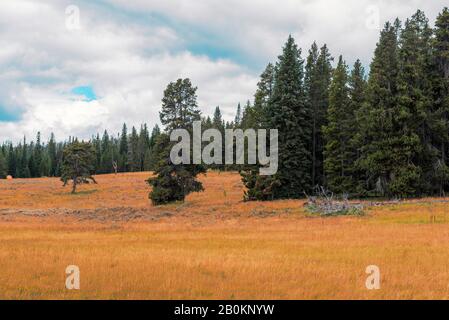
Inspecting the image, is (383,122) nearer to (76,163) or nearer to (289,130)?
(289,130)

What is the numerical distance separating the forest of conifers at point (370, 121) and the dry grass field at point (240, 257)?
975 centimetres

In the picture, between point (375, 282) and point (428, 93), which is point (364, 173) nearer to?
point (428, 93)

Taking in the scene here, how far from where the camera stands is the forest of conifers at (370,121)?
42.3 metres

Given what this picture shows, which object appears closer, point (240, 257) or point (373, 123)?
point (240, 257)

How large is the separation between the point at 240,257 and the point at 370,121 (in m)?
31.6

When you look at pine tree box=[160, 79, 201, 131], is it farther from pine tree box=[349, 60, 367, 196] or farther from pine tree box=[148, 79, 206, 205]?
pine tree box=[349, 60, 367, 196]

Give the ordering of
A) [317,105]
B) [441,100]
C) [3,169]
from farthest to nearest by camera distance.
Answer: [3,169] → [317,105] → [441,100]

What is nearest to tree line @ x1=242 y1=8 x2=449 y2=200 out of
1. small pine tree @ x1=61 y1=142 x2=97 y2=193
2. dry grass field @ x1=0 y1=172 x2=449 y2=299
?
dry grass field @ x1=0 y1=172 x2=449 y2=299

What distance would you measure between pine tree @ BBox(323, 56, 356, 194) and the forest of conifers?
0.11m

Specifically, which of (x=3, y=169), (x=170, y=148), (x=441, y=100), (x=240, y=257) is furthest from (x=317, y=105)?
(x=3, y=169)

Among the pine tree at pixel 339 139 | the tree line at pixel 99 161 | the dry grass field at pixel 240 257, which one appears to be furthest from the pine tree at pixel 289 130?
the tree line at pixel 99 161

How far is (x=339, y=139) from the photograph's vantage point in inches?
1923

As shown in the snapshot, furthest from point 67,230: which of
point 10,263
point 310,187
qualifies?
point 310,187

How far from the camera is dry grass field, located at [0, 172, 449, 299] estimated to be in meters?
11.4
